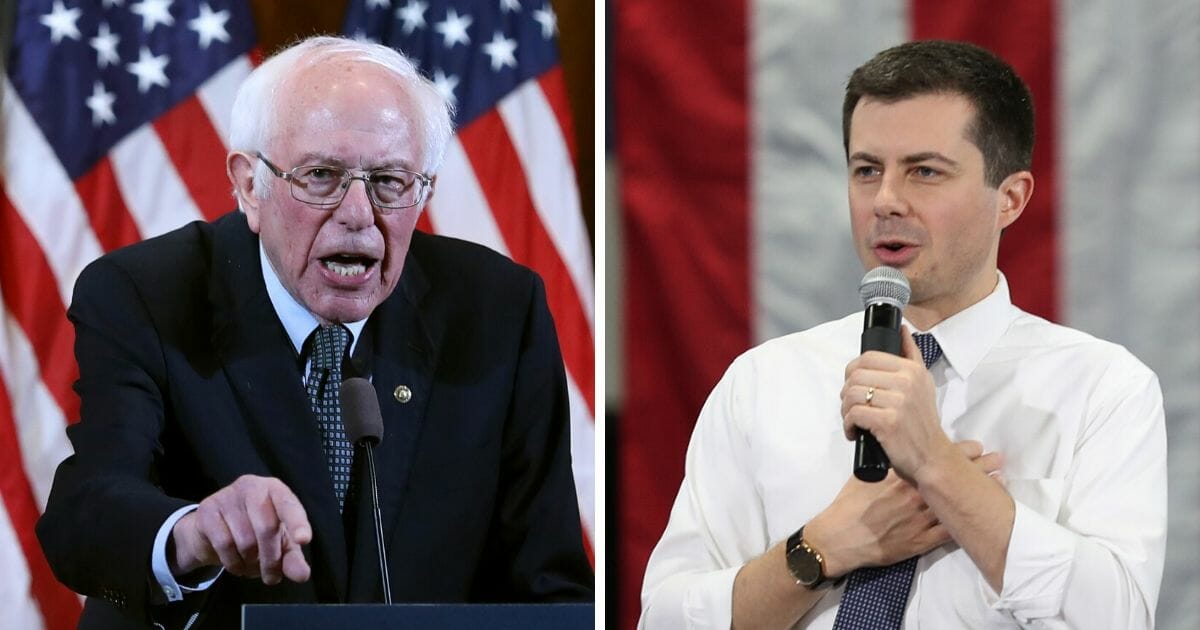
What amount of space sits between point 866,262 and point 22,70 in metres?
1.75

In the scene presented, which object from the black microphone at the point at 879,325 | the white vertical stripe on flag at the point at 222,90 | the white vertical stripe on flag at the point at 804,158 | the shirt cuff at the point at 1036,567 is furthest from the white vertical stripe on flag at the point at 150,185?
the shirt cuff at the point at 1036,567

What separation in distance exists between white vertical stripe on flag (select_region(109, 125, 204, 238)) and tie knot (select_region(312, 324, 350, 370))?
0.36 m

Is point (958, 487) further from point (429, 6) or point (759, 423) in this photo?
point (429, 6)

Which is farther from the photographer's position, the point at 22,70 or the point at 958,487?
the point at 22,70

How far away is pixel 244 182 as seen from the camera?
3.09m

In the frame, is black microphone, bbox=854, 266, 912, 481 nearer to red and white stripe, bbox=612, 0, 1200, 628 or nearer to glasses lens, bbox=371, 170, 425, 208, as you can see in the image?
red and white stripe, bbox=612, 0, 1200, 628

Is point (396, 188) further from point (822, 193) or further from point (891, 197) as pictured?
point (891, 197)

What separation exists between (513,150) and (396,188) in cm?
32

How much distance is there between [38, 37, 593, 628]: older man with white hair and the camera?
114 inches

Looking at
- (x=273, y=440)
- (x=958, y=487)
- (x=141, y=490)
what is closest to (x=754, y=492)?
(x=958, y=487)

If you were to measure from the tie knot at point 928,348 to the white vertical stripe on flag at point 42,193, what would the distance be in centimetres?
162

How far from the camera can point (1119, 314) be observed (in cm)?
275

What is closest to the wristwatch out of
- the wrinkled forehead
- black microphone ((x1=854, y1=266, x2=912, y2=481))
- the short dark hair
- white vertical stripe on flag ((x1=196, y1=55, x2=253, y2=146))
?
black microphone ((x1=854, y1=266, x2=912, y2=481))

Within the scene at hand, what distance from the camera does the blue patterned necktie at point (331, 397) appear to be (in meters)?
2.99
